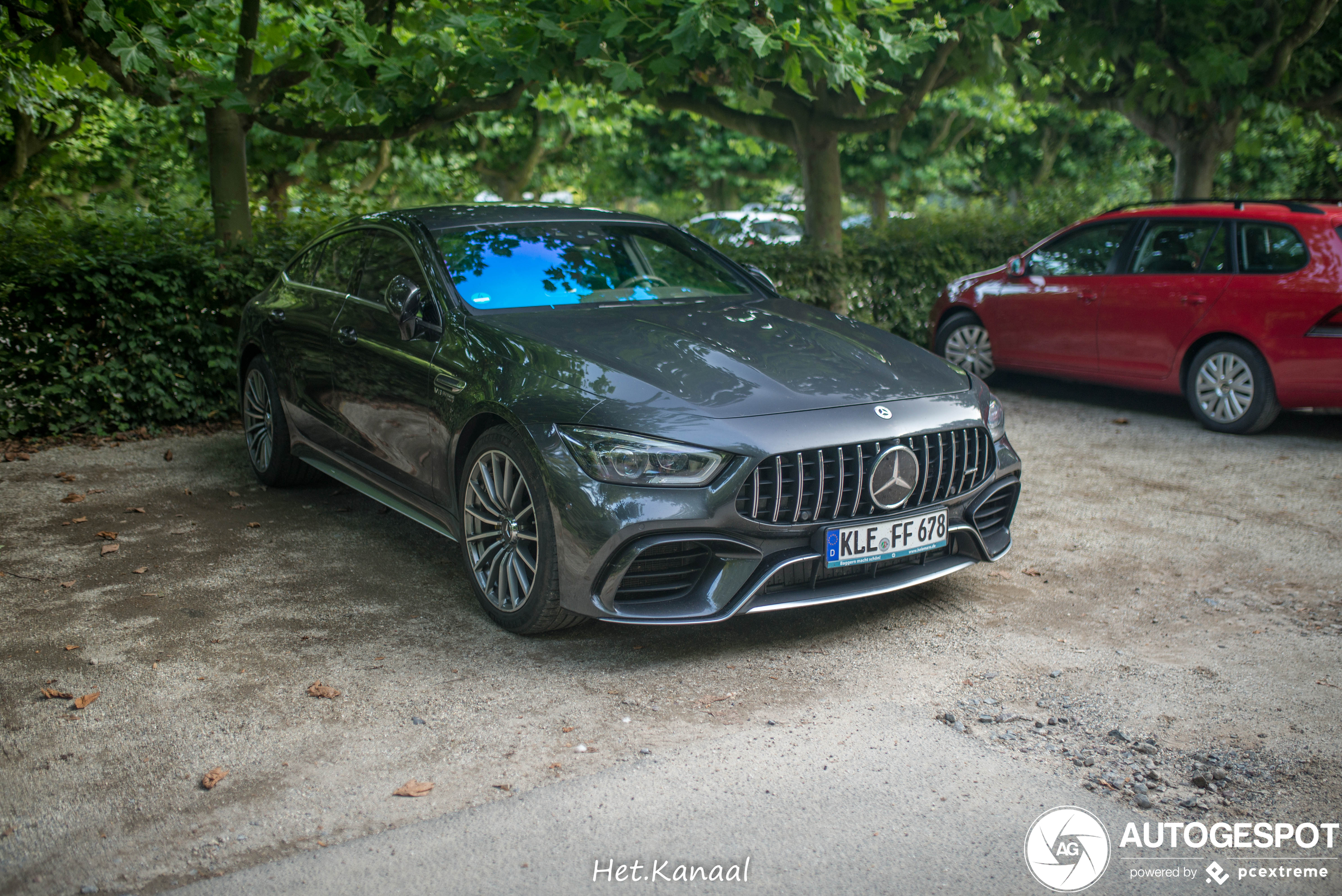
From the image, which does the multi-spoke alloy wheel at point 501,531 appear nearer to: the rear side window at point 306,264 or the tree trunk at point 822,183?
the rear side window at point 306,264

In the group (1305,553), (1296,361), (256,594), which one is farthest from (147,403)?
(1296,361)

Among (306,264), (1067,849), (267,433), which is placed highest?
(306,264)

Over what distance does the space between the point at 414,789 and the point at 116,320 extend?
5594mm

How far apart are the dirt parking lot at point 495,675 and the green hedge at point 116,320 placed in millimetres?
1594

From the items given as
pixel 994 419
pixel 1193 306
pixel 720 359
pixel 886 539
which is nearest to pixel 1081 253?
pixel 1193 306

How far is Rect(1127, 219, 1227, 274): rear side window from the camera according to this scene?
819 centimetres

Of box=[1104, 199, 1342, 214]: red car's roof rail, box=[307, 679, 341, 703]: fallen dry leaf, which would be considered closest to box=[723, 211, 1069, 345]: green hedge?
box=[1104, 199, 1342, 214]: red car's roof rail

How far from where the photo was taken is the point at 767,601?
13.2 ft

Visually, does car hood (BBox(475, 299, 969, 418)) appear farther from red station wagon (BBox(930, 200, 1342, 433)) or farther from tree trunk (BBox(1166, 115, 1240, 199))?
tree trunk (BBox(1166, 115, 1240, 199))

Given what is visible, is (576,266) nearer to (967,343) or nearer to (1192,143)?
(967,343)

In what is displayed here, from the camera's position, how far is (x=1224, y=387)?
813 cm

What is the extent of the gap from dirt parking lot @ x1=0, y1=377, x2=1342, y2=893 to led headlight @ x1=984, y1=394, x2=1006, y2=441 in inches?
28.8

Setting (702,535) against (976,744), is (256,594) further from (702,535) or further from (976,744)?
(976,744)

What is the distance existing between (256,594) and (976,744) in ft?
10.2
